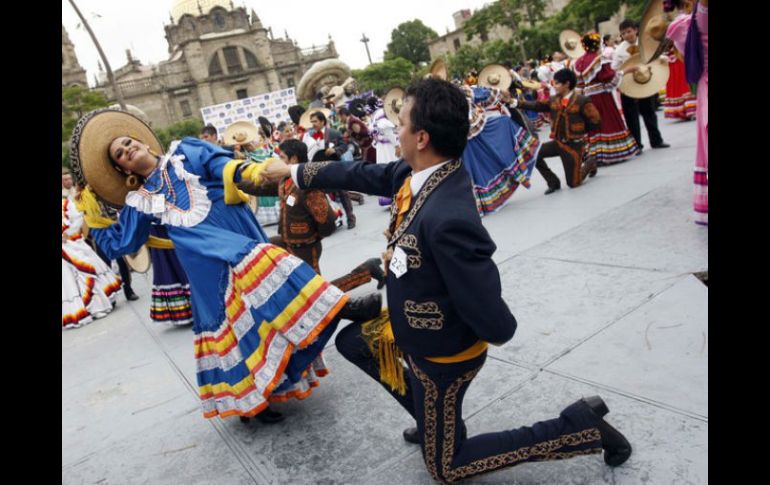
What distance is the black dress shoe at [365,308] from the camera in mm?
2451

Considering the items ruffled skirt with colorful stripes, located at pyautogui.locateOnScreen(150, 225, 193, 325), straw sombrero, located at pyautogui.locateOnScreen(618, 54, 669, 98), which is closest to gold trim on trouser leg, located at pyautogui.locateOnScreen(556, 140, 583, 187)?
straw sombrero, located at pyautogui.locateOnScreen(618, 54, 669, 98)

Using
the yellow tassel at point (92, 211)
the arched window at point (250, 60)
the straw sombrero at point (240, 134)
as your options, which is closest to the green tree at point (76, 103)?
the straw sombrero at point (240, 134)

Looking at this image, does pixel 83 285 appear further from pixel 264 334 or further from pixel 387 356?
pixel 387 356

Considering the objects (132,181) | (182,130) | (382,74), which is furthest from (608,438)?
(382,74)

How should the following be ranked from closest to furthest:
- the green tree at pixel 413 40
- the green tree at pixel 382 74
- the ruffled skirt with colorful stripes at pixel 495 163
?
the ruffled skirt with colorful stripes at pixel 495 163, the green tree at pixel 382 74, the green tree at pixel 413 40


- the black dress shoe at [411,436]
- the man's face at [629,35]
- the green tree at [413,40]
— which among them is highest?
the green tree at [413,40]

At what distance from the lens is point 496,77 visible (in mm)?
7938

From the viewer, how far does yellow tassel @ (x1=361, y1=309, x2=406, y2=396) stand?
222cm

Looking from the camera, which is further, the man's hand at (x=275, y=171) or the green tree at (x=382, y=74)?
the green tree at (x=382, y=74)

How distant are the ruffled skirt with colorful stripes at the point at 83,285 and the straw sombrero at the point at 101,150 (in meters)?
4.13

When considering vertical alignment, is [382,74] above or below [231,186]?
above

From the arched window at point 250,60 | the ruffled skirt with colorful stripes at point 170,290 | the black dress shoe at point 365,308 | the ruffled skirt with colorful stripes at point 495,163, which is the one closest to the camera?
the black dress shoe at point 365,308

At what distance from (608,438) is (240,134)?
10.6 m

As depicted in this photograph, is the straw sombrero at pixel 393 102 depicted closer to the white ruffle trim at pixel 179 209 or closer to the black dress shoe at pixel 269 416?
the white ruffle trim at pixel 179 209
